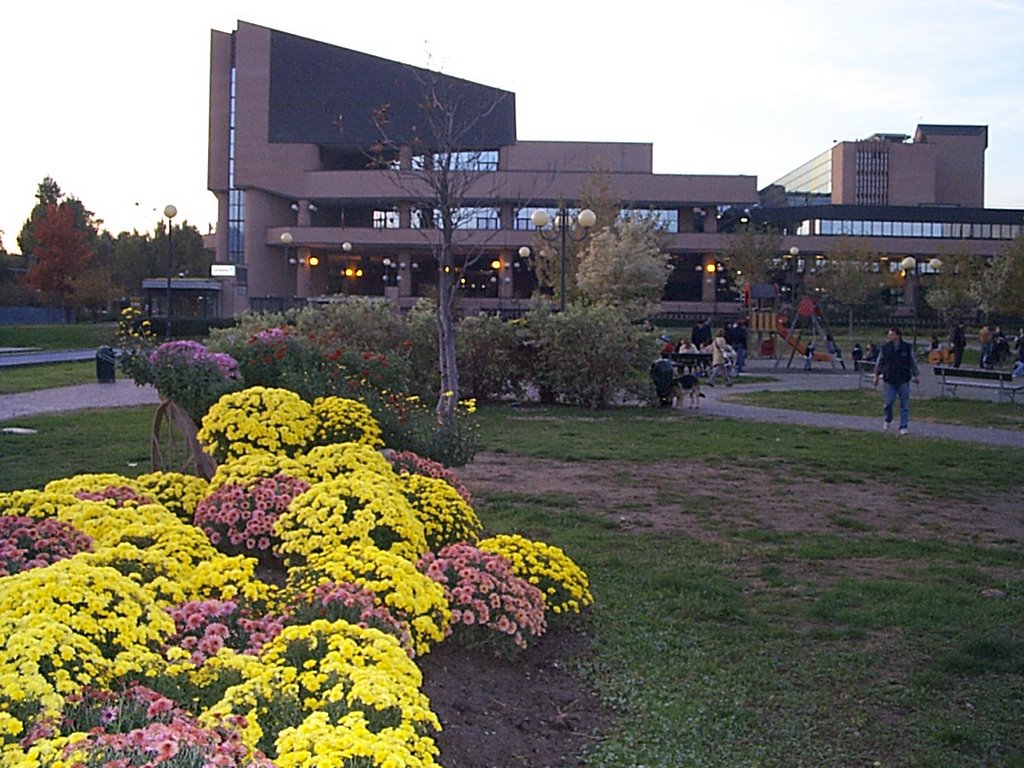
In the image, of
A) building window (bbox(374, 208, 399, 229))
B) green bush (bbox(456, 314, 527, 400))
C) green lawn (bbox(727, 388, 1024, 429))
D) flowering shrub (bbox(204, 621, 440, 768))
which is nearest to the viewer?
flowering shrub (bbox(204, 621, 440, 768))

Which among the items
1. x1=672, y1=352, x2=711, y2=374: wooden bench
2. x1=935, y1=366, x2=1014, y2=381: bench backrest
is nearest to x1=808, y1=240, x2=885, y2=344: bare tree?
x1=672, y1=352, x2=711, y2=374: wooden bench

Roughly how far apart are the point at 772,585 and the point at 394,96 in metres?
63.4

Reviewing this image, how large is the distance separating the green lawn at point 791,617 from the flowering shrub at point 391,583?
2.92 ft

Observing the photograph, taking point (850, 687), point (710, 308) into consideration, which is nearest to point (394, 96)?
point (710, 308)

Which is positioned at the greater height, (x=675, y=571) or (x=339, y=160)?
(x=339, y=160)

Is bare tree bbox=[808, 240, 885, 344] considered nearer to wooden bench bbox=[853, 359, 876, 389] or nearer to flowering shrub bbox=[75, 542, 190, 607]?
wooden bench bbox=[853, 359, 876, 389]

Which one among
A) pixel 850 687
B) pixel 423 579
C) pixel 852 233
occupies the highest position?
pixel 852 233

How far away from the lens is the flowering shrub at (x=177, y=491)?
6887mm

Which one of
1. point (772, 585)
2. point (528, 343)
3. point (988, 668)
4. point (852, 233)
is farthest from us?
point (852, 233)

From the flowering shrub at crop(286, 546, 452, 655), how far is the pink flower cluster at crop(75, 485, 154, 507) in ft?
5.04

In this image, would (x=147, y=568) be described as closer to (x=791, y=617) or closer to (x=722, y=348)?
(x=791, y=617)

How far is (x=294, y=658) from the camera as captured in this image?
384 cm

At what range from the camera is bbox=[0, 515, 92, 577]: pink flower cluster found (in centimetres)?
469

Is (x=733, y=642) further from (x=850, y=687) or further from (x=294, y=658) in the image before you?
(x=294, y=658)
